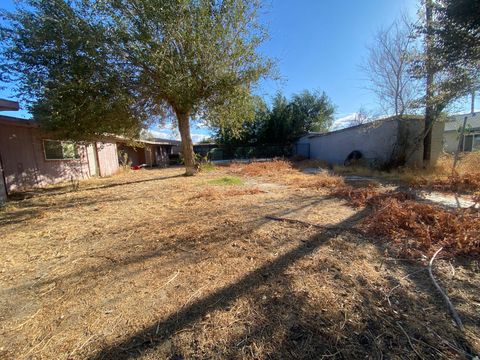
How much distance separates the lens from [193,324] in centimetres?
159

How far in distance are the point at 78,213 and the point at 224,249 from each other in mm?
3790

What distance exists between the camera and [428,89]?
7.62 metres

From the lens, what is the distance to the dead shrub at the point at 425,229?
2.45 m

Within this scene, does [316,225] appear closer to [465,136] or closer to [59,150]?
[59,150]

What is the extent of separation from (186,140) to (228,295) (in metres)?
8.51

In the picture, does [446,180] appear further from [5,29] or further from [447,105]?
[5,29]

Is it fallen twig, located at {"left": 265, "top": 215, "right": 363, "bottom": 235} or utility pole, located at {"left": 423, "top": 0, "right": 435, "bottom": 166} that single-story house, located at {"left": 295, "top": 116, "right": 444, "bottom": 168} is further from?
fallen twig, located at {"left": 265, "top": 215, "right": 363, "bottom": 235}

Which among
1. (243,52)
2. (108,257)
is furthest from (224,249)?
(243,52)

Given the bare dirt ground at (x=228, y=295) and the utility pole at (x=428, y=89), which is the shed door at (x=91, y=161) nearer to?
the bare dirt ground at (x=228, y=295)

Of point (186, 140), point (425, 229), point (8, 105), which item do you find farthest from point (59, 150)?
point (425, 229)

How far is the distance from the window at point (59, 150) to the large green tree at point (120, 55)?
9.37 ft

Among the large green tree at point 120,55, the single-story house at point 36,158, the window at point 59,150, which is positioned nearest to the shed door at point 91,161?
the single-story house at point 36,158

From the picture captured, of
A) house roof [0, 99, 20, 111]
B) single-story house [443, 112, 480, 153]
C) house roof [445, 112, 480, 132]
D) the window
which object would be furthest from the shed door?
house roof [445, 112, 480, 132]

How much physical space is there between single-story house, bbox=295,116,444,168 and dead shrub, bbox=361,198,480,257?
699 centimetres
